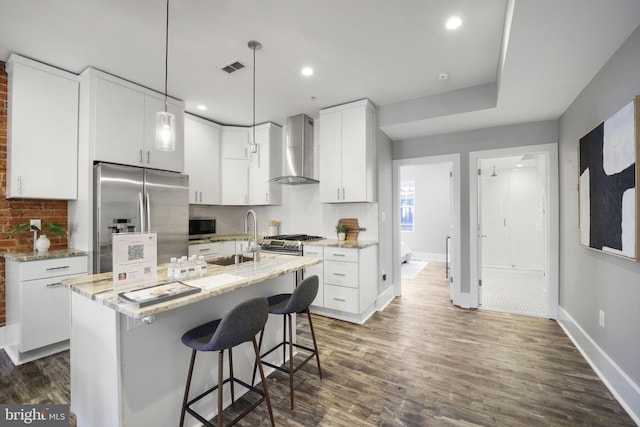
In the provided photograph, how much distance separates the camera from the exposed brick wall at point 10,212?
2.70 meters

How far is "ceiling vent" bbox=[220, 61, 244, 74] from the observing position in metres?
2.71

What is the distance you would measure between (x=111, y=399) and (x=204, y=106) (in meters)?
3.42

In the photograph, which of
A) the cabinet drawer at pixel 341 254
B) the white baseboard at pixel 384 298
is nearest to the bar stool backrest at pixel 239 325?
the cabinet drawer at pixel 341 254

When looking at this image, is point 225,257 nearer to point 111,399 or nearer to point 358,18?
point 111,399

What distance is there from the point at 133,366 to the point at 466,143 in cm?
422

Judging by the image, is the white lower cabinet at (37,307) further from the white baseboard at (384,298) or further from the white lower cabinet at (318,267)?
the white baseboard at (384,298)

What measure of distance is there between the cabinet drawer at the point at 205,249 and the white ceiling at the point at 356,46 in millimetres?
1964

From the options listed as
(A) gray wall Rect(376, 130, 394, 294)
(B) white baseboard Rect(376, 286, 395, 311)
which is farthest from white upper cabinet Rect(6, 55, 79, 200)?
(B) white baseboard Rect(376, 286, 395, 311)

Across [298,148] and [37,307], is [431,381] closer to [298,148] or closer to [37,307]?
[298,148]

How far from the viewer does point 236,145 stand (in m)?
4.58

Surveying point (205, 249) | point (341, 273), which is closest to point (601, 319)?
point (341, 273)

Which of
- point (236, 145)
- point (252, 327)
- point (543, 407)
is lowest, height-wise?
point (543, 407)

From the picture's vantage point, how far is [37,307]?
251cm

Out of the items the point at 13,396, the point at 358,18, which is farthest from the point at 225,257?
the point at 358,18
